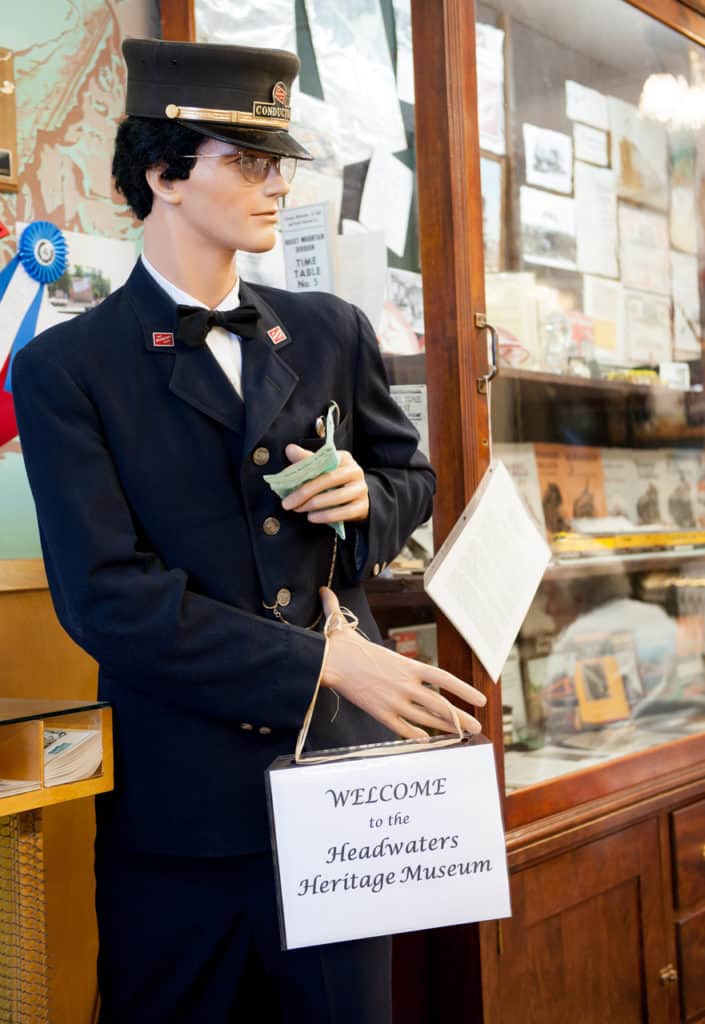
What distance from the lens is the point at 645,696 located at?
2377mm

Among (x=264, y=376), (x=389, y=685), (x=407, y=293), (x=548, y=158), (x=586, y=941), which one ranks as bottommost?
(x=586, y=941)

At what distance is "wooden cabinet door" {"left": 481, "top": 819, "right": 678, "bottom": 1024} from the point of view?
1783 mm

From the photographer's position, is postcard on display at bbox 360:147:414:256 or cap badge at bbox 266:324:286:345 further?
postcard on display at bbox 360:147:414:256

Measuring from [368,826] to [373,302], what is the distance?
99 centimetres

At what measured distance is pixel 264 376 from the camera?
50.3 inches

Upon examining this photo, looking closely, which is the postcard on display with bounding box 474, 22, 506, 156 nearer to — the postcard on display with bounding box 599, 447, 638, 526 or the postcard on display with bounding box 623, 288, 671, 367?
the postcard on display with bounding box 623, 288, 671, 367

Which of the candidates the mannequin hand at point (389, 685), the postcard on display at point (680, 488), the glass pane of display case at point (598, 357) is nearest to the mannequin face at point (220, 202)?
the mannequin hand at point (389, 685)

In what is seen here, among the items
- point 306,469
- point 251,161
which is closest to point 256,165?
point 251,161

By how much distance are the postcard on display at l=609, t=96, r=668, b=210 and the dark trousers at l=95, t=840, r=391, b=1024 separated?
5.72 ft

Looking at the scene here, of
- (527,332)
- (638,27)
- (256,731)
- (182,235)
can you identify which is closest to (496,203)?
(527,332)

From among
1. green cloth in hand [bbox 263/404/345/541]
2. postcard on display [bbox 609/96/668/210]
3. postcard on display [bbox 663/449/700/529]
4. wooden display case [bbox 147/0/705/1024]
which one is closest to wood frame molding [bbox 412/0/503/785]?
wooden display case [bbox 147/0/705/1024]

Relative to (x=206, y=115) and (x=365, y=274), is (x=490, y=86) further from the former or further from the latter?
(x=206, y=115)

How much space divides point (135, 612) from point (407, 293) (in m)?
0.92

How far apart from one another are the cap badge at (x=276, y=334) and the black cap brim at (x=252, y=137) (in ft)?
0.64
